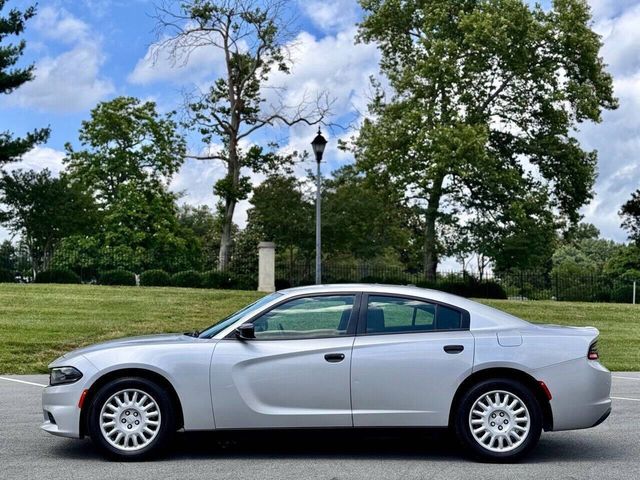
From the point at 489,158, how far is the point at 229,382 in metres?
37.3

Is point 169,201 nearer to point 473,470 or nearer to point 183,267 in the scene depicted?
point 183,267

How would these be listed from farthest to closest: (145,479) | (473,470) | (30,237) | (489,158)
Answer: (30,237) → (489,158) → (473,470) → (145,479)

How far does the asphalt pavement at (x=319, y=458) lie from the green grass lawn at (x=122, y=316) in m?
9.15

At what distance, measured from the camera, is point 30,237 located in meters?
60.2

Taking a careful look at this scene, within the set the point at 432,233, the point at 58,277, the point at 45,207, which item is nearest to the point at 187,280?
the point at 58,277

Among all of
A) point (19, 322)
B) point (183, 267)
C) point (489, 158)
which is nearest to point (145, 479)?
point (19, 322)

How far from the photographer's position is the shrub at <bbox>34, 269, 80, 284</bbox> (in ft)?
119

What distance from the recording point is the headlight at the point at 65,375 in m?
7.27

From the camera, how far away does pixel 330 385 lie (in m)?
7.19

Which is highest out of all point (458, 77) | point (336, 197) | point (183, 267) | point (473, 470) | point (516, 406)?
point (458, 77)

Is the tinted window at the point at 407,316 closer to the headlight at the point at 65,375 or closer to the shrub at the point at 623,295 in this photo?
the headlight at the point at 65,375

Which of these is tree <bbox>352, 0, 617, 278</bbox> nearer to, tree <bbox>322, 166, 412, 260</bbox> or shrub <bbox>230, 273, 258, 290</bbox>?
tree <bbox>322, 166, 412, 260</bbox>

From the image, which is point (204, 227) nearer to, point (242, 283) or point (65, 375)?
point (242, 283)

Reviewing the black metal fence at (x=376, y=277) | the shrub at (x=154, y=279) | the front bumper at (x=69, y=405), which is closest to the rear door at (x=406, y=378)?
the front bumper at (x=69, y=405)
